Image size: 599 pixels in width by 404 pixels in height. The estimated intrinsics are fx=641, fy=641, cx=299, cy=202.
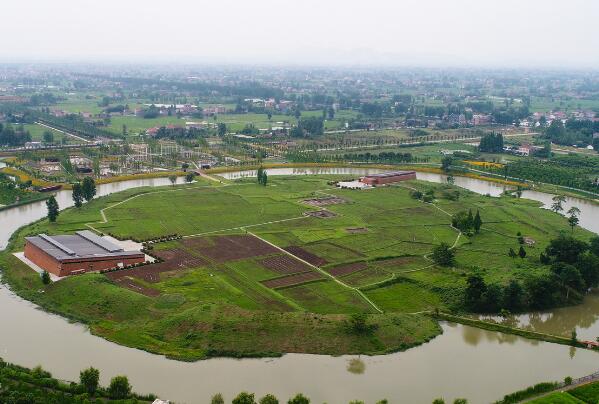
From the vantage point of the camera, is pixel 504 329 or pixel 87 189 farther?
pixel 87 189

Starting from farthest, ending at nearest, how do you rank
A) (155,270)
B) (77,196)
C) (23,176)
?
(23,176) → (77,196) → (155,270)

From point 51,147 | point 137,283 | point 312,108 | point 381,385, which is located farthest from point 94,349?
point 312,108

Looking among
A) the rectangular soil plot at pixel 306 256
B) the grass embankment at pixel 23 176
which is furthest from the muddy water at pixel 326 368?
the grass embankment at pixel 23 176

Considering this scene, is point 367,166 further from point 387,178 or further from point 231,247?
point 231,247

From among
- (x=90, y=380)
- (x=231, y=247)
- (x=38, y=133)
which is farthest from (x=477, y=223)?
(x=38, y=133)

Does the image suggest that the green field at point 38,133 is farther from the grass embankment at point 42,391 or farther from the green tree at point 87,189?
the grass embankment at point 42,391

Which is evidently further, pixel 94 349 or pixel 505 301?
pixel 505 301

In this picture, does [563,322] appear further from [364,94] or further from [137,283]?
[364,94]
